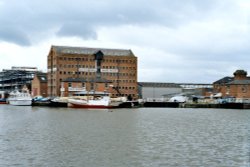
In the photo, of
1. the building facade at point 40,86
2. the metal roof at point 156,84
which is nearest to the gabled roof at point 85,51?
the building facade at point 40,86

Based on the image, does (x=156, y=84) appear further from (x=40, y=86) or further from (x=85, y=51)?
(x=40, y=86)

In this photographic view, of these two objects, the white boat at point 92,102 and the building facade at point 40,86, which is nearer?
the white boat at point 92,102

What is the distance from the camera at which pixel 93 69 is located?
528 feet

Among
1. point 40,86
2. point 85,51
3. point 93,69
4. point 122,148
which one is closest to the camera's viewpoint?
point 122,148

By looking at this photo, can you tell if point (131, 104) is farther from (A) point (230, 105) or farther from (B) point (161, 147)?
(B) point (161, 147)

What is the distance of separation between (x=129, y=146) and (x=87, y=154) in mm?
4885

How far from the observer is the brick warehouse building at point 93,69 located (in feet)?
511

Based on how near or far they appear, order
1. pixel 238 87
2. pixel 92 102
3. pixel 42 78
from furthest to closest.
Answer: pixel 42 78
pixel 238 87
pixel 92 102

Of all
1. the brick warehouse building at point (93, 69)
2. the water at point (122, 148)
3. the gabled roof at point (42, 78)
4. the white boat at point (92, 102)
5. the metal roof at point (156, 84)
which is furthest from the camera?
the metal roof at point (156, 84)

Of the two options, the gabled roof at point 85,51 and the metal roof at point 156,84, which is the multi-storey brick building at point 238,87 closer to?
the metal roof at point 156,84

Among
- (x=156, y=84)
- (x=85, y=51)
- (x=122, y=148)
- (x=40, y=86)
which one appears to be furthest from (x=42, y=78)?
(x=122, y=148)

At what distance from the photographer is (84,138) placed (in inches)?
1581

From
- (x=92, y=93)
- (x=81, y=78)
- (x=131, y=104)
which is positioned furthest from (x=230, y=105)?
(x=81, y=78)

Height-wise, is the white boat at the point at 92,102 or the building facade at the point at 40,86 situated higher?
the building facade at the point at 40,86
